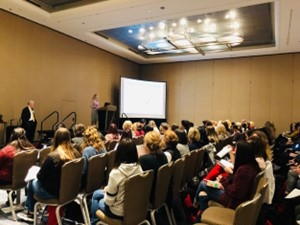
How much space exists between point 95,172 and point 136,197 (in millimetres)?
1130

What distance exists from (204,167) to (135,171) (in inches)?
100

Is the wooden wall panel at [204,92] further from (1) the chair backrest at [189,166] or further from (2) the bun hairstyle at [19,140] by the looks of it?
(2) the bun hairstyle at [19,140]

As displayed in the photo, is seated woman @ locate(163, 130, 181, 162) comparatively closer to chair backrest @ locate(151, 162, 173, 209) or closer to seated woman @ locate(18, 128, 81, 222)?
chair backrest @ locate(151, 162, 173, 209)

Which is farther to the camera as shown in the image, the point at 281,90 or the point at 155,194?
the point at 281,90

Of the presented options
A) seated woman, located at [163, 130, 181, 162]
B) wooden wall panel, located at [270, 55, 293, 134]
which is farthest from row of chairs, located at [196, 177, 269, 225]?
wooden wall panel, located at [270, 55, 293, 134]

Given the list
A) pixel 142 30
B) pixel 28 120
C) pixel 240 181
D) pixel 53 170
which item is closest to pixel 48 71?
pixel 28 120

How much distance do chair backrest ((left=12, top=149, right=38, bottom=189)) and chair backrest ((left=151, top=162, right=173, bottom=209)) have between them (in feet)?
5.66

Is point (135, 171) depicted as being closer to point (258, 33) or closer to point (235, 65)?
point (258, 33)

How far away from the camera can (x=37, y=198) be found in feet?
9.48

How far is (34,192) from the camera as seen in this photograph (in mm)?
2943

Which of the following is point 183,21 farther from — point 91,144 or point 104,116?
point 91,144

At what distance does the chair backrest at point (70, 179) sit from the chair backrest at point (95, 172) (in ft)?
0.63

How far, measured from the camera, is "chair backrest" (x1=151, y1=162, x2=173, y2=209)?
2.66 meters

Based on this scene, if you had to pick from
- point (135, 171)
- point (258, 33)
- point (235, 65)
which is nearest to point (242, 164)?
point (135, 171)
